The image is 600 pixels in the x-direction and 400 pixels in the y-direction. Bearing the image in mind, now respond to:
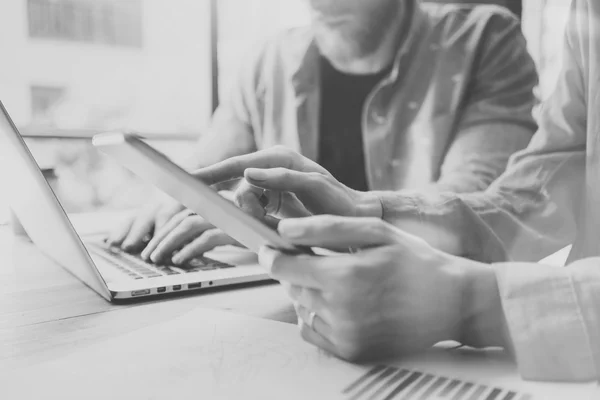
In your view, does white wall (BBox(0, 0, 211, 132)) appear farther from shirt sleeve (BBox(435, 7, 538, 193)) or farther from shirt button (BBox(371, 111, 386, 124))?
shirt sleeve (BBox(435, 7, 538, 193))

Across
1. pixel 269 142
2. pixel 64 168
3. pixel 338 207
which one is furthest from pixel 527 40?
pixel 64 168

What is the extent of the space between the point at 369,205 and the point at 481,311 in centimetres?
24

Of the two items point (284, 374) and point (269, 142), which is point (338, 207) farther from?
point (269, 142)

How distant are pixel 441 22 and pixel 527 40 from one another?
0.19m

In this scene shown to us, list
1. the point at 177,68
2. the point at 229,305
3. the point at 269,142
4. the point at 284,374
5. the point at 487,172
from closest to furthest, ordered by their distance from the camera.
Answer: the point at 284,374 < the point at 229,305 < the point at 487,172 < the point at 269,142 < the point at 177,68

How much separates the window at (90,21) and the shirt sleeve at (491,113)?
83 cm

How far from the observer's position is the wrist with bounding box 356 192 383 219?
53 cm

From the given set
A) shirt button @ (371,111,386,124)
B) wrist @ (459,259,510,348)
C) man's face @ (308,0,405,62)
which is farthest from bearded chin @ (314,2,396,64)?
wrist @ (459,259,510,348)

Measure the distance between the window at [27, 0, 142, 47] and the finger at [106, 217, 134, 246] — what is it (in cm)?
68

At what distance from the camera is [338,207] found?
18.9 inches

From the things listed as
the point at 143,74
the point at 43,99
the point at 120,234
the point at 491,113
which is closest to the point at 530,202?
the point at 491,113

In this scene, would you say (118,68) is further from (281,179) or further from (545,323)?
(545,323)

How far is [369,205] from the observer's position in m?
0.58

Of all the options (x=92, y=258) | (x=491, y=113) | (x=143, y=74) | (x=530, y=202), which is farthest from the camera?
(x=143, y=74)
